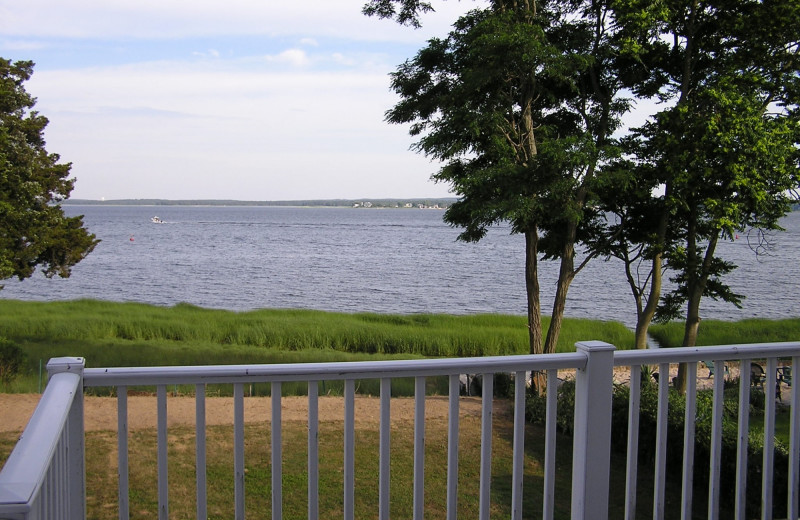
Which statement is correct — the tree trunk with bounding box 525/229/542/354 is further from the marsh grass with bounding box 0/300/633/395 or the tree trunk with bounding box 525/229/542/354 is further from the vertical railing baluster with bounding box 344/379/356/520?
the vertical railing baluster with bounding box 344/379/356/520

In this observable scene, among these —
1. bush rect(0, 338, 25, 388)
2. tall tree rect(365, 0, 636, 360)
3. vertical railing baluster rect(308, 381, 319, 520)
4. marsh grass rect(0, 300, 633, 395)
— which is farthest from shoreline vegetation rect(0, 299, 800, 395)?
vertical railing baluster rect(308, 381, 319, 520)

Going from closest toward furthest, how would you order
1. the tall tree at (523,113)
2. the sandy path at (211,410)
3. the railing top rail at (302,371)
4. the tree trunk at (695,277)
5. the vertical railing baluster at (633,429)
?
the railing top rail at (302,371) → the vertical railing baluster at (633,429) → the sandy path at (211,410) → the tall tree at (523,113) → the tree trunk at (695,277)

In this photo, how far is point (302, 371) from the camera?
2305 mm

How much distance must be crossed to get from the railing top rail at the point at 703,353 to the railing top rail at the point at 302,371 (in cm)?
26

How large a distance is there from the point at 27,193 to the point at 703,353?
14251mm

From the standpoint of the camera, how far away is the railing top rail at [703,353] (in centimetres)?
257

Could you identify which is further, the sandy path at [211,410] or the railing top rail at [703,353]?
the sandy path at [211,410]

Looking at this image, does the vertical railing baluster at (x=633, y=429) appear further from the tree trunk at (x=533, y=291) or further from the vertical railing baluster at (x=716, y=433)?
the tree trunk at (x=533, y=291)

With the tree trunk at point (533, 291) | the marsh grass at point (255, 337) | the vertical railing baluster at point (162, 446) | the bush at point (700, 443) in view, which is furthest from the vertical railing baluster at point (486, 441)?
the marsh grass at point (255, 337)

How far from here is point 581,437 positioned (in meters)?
2.54

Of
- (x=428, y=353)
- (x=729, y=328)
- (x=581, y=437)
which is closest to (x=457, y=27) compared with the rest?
(x=428, y=353)

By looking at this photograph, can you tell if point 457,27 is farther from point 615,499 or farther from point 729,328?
point 729,328

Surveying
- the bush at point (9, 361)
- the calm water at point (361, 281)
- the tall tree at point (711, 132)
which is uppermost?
the tall tree at point (711, 132)

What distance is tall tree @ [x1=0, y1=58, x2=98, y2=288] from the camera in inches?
536
